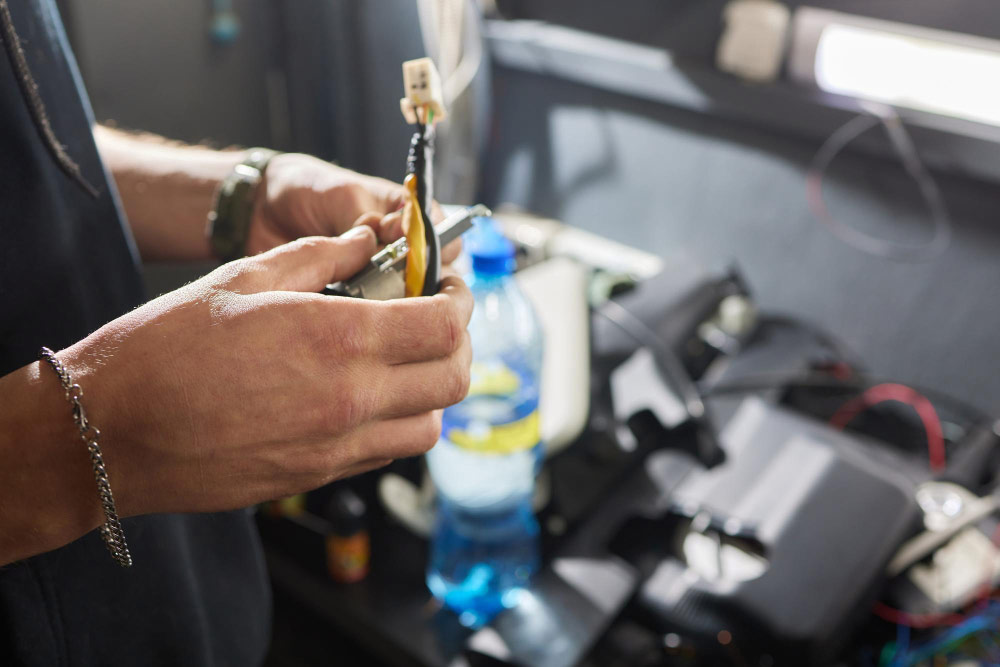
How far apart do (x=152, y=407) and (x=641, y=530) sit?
673mm

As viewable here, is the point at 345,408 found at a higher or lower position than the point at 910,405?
higher

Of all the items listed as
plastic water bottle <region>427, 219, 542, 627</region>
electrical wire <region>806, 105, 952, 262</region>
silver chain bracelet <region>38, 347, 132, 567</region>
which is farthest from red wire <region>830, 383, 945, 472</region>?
silver chain bracelet <region>38, 347, 132, 567</region>

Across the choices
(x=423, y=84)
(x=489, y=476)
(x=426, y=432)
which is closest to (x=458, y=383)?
(x=426, y=432)

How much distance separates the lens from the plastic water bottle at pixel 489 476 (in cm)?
87

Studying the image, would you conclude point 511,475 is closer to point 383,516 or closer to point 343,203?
point 383,516

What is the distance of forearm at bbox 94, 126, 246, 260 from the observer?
2.18ft

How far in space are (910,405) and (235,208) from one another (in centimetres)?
120

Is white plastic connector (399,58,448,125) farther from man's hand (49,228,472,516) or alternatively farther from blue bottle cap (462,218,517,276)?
blue bottle cap (462,218,517,276)

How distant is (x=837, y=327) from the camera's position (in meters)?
1.40

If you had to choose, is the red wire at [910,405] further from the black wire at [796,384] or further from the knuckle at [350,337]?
the knuckle at [350,337]

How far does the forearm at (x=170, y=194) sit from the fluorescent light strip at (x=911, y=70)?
1.01m

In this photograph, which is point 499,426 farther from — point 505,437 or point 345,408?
point 345,408

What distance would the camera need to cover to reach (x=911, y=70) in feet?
3.68

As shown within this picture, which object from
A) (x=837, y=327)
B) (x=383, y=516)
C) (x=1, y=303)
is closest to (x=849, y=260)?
(x=837, y=327)
